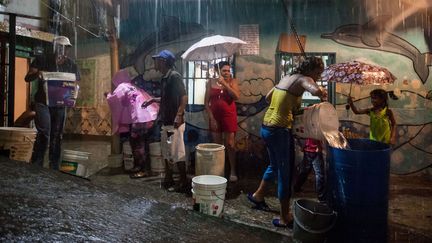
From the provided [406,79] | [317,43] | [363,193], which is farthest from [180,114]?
[406,79]

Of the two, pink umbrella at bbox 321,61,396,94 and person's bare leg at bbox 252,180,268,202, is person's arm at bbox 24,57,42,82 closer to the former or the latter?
person's bare leg at bbox 252,180,268,202

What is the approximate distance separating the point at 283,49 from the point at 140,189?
422 cm

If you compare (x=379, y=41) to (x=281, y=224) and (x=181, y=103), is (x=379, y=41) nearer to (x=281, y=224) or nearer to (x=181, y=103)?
(x=181, y=103)

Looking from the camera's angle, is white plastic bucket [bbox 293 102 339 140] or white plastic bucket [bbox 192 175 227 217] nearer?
white plastic bucket [bbox 293 102 339 140]

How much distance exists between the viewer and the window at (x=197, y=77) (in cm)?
805

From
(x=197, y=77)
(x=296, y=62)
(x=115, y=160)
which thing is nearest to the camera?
(x=296, y=62)

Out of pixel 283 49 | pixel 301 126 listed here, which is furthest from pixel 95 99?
pixel 301 126

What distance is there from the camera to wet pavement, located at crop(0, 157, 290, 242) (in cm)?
220

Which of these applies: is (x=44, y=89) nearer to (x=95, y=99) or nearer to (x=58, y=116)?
(x=58, y=116)

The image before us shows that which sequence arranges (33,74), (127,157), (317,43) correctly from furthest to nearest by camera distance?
(317,43) → (127,157) → (33,74)

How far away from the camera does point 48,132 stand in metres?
6.30

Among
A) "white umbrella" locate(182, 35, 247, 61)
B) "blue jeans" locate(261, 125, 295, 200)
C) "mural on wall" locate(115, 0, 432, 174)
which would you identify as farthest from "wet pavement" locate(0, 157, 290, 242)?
"mural on wall" locate(115, 0, 432, 174)

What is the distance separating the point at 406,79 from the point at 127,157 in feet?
20.2

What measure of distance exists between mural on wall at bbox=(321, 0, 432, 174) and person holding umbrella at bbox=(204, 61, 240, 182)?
110 inches
